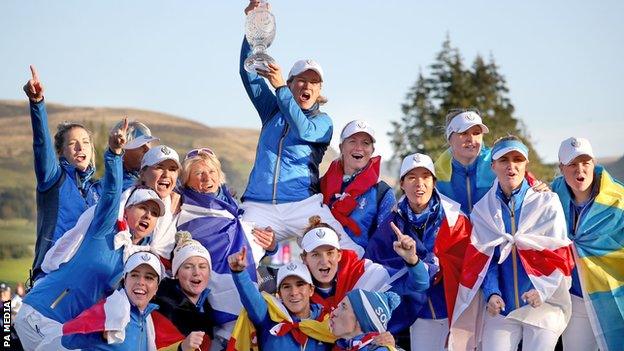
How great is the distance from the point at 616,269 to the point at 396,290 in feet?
6.73

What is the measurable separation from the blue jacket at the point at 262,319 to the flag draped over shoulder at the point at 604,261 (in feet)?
8.10

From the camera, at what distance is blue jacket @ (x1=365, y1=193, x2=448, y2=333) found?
393 inches

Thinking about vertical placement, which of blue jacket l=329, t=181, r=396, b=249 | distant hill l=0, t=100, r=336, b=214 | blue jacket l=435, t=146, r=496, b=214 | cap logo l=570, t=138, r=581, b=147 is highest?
cap logo l=570, t=138, r=581, b=147

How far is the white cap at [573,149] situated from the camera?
33.2 feet

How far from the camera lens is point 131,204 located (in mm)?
9922

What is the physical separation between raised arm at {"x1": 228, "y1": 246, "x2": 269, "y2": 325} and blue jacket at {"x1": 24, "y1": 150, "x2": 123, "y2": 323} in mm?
1077

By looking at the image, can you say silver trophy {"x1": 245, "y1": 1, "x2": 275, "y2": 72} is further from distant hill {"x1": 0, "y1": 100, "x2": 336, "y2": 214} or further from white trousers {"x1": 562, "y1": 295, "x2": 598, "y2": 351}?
distant hill {"x1": 0, "y1": 100, "x2": 336, "y2": 214}

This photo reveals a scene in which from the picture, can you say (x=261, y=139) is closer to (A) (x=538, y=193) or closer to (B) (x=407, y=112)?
(A) (x=538, y=193)

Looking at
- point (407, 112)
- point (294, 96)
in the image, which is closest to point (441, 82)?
point (407, 112)

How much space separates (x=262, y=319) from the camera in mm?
9430

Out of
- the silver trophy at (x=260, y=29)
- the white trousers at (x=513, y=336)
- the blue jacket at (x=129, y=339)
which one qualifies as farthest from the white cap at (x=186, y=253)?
the white trousers at (x=513, y=336)

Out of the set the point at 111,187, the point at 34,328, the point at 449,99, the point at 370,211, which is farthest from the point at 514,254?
the point at 449,99

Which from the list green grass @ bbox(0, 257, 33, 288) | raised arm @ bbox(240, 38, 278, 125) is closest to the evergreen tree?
green grass @ bbox(0, 257, 33, 288)

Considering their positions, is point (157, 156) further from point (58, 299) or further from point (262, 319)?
point (262, 319)
